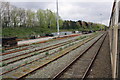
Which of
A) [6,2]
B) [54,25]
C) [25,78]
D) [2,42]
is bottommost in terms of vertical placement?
[25,78]

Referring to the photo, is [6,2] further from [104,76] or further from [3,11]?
[104,76]

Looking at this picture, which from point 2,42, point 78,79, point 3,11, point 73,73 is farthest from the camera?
point 3,11

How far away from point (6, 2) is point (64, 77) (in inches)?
1890

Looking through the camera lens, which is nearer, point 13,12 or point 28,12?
point 13,12

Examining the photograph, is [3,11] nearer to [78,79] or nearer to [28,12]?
[28,12]

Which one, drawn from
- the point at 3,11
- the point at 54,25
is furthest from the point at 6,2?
the point at 54,25

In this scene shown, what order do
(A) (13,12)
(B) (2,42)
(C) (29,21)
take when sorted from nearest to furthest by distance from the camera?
1. (B) (2,42)
2. (A) (13,12)
3. (C) (29,21)

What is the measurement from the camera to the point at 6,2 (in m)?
44.9

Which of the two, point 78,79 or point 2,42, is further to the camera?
point 2,42

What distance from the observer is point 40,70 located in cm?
656

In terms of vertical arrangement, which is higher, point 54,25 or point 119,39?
point 54,25

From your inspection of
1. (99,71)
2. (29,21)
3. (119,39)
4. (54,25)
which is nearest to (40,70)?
(99,71)

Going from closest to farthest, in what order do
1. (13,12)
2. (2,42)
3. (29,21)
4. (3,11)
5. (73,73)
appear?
1. (73,73)
2. (2,42)
3. (3,11)
4. (13,12)
5. (29,21)

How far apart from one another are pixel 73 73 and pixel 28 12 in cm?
5744
